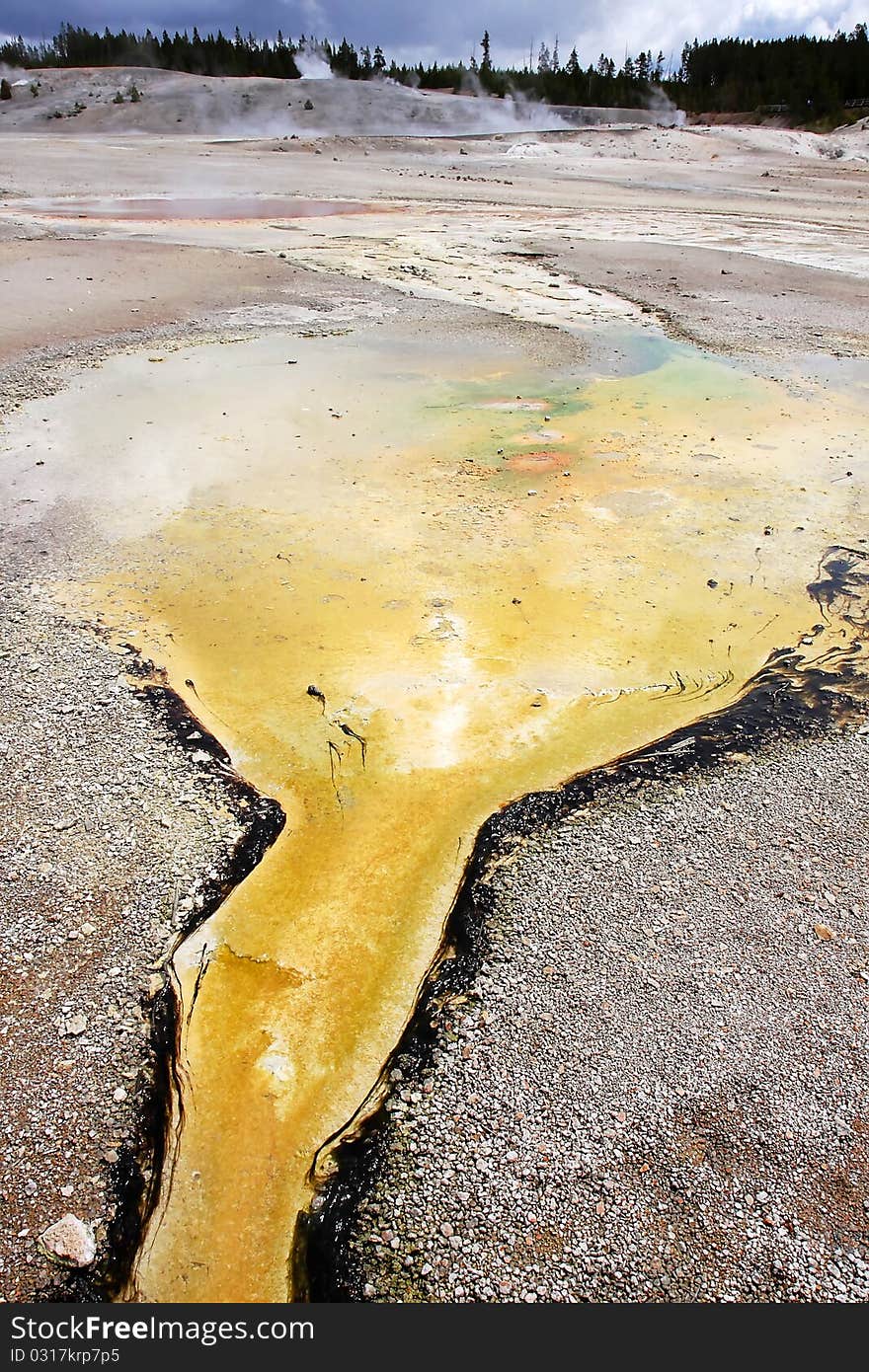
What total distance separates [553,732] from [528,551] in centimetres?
147

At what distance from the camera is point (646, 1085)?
202cm

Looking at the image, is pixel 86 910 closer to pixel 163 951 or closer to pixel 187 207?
pixel 163 951

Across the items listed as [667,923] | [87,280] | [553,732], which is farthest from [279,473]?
[87,280]

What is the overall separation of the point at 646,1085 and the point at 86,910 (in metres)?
1.58

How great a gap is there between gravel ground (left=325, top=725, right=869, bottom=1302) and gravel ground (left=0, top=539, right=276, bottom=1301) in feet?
2.00

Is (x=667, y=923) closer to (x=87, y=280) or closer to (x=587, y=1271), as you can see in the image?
(x=587, y=1271)

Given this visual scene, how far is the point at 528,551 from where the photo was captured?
14.5 ft

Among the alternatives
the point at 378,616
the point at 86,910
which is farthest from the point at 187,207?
the point at 86,910

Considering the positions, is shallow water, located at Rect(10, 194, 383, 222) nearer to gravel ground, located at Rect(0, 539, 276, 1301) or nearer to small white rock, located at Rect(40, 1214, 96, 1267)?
gravel ground, located at Rect(0, 539, 276, 1301)

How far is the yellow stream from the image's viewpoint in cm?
214

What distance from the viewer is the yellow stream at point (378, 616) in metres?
2.14

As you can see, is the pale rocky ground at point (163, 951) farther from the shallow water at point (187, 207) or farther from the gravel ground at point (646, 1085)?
the shallow water at point (187, 207)

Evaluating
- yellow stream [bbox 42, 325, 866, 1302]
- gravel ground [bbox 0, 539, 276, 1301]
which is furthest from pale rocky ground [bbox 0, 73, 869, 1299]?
yellow stream [bbox 42, 325, 866, 1302]

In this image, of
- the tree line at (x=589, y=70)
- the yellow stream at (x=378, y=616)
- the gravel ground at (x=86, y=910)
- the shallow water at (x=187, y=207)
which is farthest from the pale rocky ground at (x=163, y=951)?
the tree line at (x=589, y=70)
